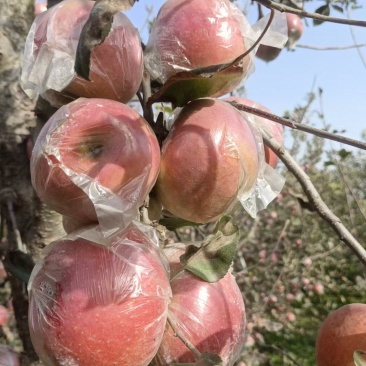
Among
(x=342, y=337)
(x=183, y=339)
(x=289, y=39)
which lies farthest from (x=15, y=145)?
(x=289, y=39)

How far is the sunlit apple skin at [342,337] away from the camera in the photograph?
2.95ft

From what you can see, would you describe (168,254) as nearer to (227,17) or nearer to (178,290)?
(178,290)

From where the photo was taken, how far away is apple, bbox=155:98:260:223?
2.21ft

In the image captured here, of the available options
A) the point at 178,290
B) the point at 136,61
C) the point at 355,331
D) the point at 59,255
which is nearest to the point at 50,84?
the point at 136,61

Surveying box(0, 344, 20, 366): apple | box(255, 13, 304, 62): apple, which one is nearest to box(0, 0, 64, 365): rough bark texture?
box(0, 344, 20, 366): apple

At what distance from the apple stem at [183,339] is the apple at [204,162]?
147 mm

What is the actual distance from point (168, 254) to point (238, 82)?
0.30 meters

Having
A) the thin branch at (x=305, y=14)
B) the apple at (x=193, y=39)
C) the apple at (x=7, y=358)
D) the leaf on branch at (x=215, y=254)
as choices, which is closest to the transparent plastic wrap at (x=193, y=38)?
the apple at (x=193, y=39)

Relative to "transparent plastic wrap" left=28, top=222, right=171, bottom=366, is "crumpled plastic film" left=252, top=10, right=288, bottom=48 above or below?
→ above

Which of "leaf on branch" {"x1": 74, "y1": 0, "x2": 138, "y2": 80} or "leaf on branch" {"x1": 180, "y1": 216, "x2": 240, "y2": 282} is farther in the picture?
"leaf on branch" {"x1": 180, "y1": 216, "x2": 240, "y2": 282}

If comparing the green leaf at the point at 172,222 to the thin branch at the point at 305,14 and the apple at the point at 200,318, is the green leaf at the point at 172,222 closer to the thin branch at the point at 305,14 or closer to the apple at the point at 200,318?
the apple at the point at 200,318

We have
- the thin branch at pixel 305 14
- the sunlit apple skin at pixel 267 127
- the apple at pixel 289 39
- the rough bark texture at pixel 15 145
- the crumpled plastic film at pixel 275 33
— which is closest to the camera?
the thin branch at pixel 305 14

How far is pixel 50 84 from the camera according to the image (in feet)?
2.25

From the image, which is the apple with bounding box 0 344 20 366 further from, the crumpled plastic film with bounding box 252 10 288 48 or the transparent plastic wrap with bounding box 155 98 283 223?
the crumpled plastic film with bounding box 252 10 288 48
